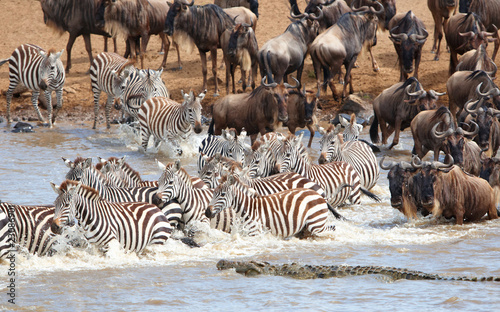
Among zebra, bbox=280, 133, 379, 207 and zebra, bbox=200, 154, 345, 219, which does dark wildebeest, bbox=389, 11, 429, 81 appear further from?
zebra, bbox=200, 154, 345, 219

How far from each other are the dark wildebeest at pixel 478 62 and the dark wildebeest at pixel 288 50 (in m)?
3.38

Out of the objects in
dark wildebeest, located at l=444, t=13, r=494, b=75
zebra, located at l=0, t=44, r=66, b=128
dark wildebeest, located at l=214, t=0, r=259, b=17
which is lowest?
zebra, located at l=0, t=44, r=66, b=128

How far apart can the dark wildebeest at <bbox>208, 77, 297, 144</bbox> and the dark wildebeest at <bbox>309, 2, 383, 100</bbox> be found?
3.28 meters

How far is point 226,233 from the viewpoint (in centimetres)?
848

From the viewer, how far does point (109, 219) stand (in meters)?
7.67

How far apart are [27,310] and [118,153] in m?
7.94

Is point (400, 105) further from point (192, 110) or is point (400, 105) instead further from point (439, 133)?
point (192, 110)

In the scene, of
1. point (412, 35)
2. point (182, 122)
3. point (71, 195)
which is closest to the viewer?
point (71, 195)

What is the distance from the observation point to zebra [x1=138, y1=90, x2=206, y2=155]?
13438mm

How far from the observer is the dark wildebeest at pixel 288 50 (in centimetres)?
1639

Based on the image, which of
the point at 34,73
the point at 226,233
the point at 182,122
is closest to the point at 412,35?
the point at 182,122

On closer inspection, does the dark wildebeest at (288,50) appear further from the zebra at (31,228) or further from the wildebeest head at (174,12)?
the zebra at (31,228)

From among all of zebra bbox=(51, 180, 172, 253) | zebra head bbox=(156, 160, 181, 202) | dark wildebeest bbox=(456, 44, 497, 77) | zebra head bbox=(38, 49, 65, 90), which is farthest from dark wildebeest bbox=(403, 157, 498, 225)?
zebra head bbox=(38, 49, 65, 90)

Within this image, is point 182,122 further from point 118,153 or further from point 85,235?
point 85,235
